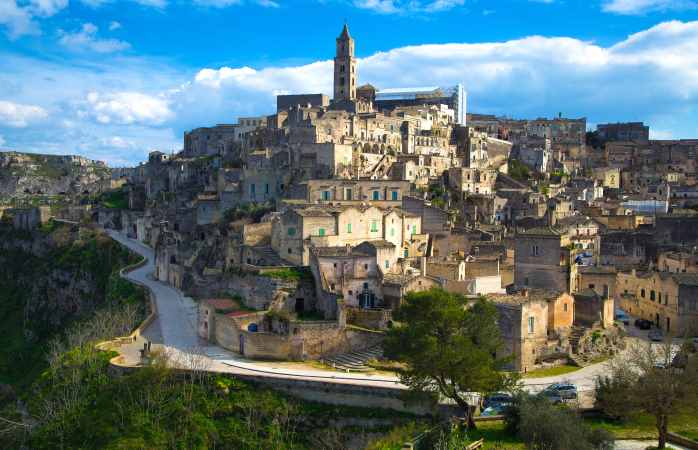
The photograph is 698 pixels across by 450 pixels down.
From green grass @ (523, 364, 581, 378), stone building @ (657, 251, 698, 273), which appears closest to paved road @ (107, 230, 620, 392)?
green grass @ (523, 364, 581, 378)

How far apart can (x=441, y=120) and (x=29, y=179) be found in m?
95.7

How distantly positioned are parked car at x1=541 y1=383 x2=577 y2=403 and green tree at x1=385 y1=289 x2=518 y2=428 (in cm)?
265

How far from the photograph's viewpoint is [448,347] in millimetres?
28734

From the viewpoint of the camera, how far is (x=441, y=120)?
88.2 m

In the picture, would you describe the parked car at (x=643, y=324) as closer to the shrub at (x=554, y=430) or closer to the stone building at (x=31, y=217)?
the shrub at (x=554, y=430)

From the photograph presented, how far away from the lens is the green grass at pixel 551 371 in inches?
1372

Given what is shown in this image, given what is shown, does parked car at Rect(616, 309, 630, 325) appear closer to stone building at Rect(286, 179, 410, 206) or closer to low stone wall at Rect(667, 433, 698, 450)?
low stone wall at Rect(667, 433, 698, 450)

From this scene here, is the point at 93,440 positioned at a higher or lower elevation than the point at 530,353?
lower

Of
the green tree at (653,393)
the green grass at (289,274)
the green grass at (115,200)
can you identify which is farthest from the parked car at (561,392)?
the green grass at (115,200)

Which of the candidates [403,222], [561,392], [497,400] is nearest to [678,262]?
A: [403,222]

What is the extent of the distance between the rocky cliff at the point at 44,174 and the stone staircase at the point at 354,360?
100536mm

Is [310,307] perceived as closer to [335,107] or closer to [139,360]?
[139,360]

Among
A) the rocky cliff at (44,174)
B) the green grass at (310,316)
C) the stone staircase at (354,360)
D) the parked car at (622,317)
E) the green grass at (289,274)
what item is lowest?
the stone staircase at (354,360)

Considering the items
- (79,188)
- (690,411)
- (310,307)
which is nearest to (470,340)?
(690,411)
